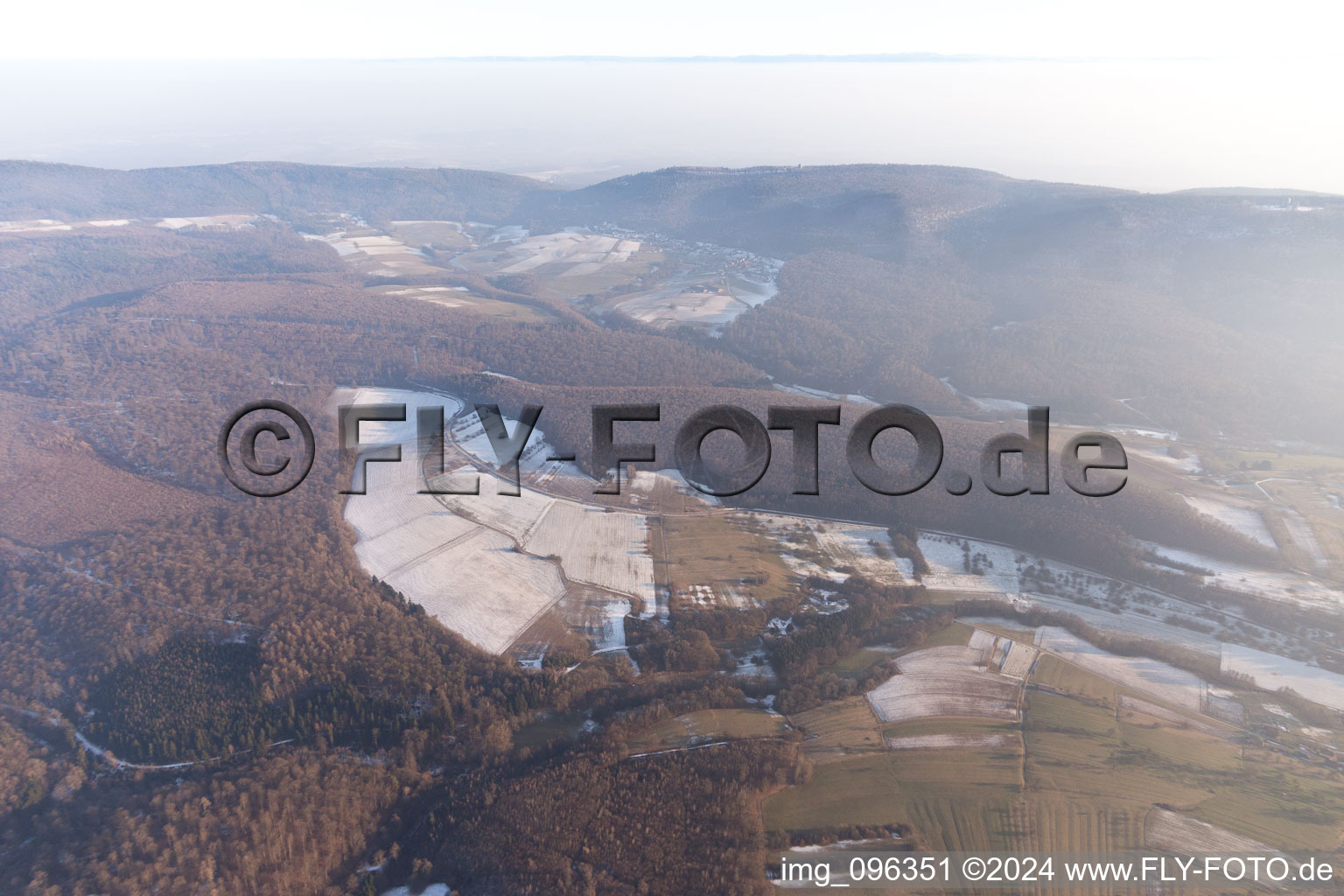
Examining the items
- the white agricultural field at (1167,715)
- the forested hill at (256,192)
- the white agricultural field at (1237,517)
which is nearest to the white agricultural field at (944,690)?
the white agricultural field at (1167,715)

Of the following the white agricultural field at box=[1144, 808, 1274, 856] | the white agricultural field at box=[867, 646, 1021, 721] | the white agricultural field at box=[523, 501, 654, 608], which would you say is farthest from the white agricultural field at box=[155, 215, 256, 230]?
the white agricultural field at box=[1144, 808, 1274, 856]

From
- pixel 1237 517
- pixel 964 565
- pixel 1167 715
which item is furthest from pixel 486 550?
pixel 1237 517

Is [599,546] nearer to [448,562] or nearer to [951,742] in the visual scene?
[448,562]

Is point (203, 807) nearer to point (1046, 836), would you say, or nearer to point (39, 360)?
point (1046, 836)

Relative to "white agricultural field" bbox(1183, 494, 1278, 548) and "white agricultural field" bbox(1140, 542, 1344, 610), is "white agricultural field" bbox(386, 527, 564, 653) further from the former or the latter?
"white agricultural field" bbox(1183, 494, 1278, 548)

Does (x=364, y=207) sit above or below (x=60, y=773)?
above

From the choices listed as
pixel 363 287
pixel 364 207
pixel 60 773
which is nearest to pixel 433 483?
pixel 60 773
